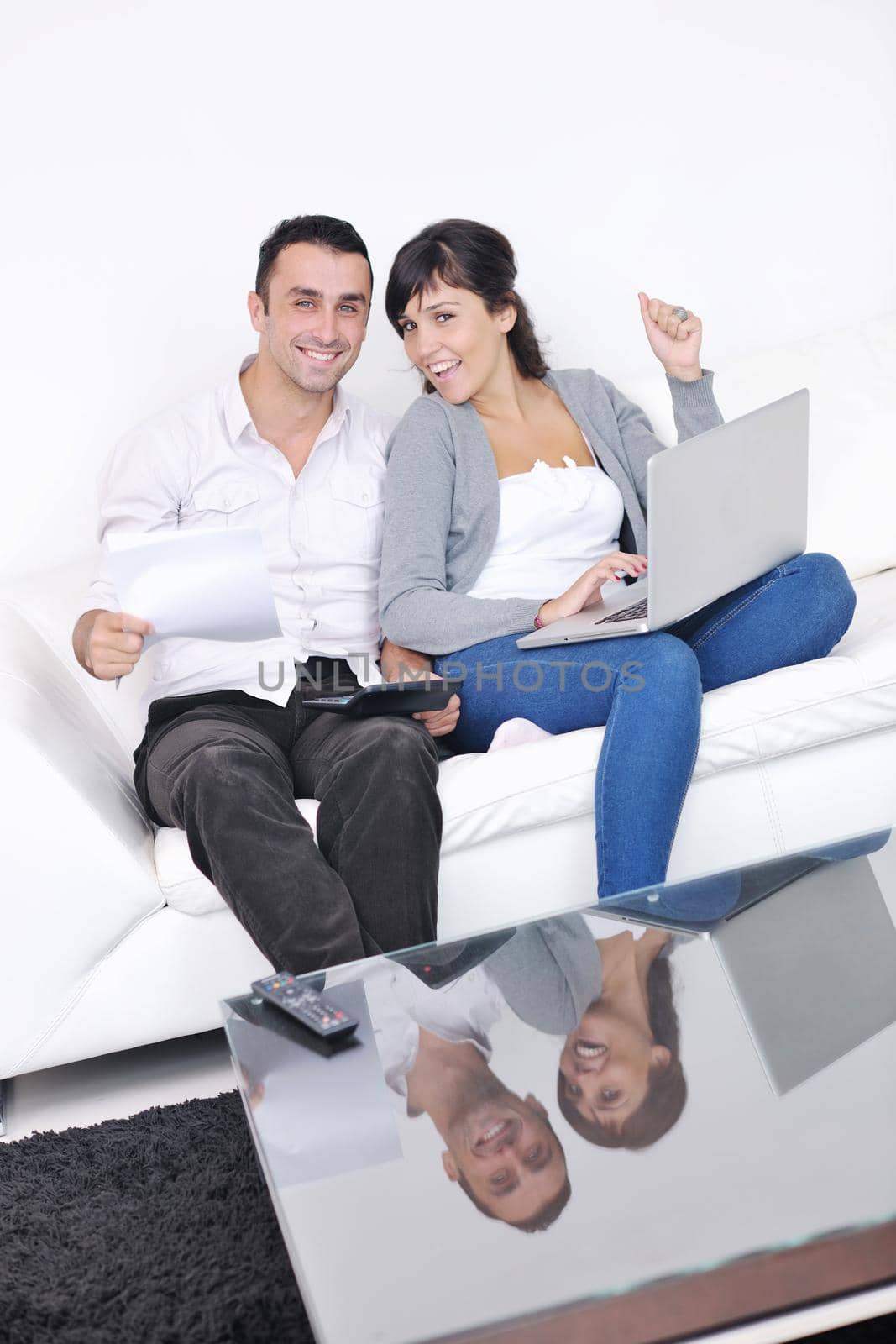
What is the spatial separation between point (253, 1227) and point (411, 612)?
Result: 96 centimetres

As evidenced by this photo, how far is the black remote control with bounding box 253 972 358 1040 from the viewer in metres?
1.08

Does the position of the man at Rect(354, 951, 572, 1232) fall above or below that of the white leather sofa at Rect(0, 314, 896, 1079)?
above

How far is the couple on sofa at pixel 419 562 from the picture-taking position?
1653 mm

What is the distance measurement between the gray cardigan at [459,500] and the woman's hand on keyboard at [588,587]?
Answer: 38 mm

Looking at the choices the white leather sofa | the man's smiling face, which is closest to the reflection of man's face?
the white leather sofa

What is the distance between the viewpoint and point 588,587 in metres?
1.91

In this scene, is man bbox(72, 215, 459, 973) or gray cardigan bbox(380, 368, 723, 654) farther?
gray cardigan bbox(380, 368, 723, 654)

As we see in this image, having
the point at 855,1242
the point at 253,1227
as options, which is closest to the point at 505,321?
A: the point at 253,1227

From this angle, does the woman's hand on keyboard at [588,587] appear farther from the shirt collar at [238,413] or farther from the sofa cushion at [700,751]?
the shirt collar at [238,413]

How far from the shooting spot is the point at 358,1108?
0.99 metres

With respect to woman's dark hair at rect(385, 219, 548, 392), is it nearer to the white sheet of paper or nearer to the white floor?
the white sheet of paper

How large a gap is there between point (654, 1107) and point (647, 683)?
0.86 metres

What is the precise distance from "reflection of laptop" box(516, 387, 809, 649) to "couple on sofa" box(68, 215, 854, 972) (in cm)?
4

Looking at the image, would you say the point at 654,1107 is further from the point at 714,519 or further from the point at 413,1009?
the point at 714,519
